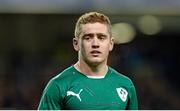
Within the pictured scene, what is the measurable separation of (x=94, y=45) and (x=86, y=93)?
0.17 m

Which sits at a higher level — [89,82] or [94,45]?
[94,45]

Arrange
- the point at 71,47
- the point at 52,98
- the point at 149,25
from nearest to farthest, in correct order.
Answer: the point at 52,98
the point at 71,47
the point at 149,25

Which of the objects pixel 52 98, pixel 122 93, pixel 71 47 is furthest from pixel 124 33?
pixel 52 98

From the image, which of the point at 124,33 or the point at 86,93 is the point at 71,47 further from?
the point at 86,93

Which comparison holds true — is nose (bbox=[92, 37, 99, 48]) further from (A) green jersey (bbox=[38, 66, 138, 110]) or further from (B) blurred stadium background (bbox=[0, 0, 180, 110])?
(B) blurred stadium background (bbox=[0, 0, 180, 110])

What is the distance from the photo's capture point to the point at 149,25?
14.0 feet

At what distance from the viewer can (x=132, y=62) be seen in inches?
156

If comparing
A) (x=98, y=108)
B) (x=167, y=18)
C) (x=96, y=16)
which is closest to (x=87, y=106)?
(x=98, y=108)

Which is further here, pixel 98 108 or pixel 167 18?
pixel 167 18

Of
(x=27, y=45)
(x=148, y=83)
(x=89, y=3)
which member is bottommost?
(x=148, y=83)

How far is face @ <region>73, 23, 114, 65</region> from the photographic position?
1931 millimetres

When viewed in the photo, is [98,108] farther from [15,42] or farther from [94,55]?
[15,42]

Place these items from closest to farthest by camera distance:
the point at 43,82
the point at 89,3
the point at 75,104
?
the point at 75,104 → the point at 89,3 → the point at 43,82

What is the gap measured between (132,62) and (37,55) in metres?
0.72
